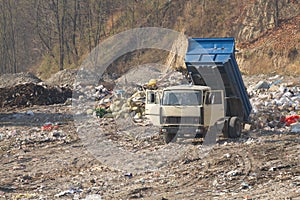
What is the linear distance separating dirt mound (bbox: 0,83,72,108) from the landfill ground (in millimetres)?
8850

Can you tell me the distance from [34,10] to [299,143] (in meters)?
43.5

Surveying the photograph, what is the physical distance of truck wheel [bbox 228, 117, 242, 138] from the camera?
13.6 m

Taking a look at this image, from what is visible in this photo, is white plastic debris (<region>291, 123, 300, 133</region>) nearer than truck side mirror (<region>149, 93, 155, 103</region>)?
No

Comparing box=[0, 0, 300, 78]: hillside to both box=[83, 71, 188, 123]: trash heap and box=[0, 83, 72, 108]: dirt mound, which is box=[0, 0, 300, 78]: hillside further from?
box=[0, 83, 72, 108]: dirt mound

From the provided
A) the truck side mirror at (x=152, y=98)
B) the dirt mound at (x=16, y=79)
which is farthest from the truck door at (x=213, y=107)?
the dirt mound at (x=16, y=79)

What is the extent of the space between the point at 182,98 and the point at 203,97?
1.68ft

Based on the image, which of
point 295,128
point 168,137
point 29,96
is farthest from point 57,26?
point 295,128

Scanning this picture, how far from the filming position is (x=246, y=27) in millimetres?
33406

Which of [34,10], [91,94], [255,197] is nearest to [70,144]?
[255,197]

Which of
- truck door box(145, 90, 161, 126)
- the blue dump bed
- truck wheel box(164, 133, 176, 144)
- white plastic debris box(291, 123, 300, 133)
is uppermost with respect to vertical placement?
the blue dump bed

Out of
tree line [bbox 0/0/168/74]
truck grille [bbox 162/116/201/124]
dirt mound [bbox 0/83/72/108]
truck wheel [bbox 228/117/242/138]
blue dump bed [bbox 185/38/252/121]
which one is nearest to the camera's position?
truck grille [bbox 162/116/201/124]

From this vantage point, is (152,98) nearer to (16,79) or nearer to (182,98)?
(182,98)

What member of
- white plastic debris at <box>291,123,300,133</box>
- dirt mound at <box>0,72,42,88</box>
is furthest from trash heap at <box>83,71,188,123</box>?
dirt mound at <box>0,72,42,88</box>

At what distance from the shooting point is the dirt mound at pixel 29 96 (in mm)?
24266
